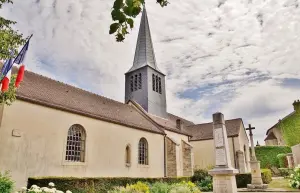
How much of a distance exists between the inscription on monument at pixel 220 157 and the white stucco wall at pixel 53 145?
6.80m

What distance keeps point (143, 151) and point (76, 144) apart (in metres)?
5.66

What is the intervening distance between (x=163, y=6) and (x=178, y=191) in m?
7.44

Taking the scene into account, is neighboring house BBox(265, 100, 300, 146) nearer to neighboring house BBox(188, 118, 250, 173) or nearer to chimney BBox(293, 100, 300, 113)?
chimney BBox(293, 100, 300, 113)

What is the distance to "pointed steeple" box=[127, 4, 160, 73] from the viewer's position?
2417 cm

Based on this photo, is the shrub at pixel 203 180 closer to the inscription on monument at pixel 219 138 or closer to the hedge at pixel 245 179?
the hedge at pixel 245 179

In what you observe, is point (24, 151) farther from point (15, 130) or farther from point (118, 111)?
point (118, 111)

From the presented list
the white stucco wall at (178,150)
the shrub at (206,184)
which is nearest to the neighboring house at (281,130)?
the white stucco wall at (178,150)

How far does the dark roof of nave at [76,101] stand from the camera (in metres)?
11.9

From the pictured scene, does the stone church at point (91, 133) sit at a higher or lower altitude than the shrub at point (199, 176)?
higher

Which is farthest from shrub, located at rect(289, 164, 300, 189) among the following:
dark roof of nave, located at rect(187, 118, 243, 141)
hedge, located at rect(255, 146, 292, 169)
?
hedge, located at rect(255, 146, 292, 169)

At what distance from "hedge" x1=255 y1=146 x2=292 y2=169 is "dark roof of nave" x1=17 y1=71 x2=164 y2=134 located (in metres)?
18.3

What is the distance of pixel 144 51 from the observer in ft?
81.6

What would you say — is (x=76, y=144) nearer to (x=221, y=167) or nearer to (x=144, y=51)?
(x=221, y=167)

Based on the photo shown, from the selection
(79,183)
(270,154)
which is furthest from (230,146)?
(79,183)
